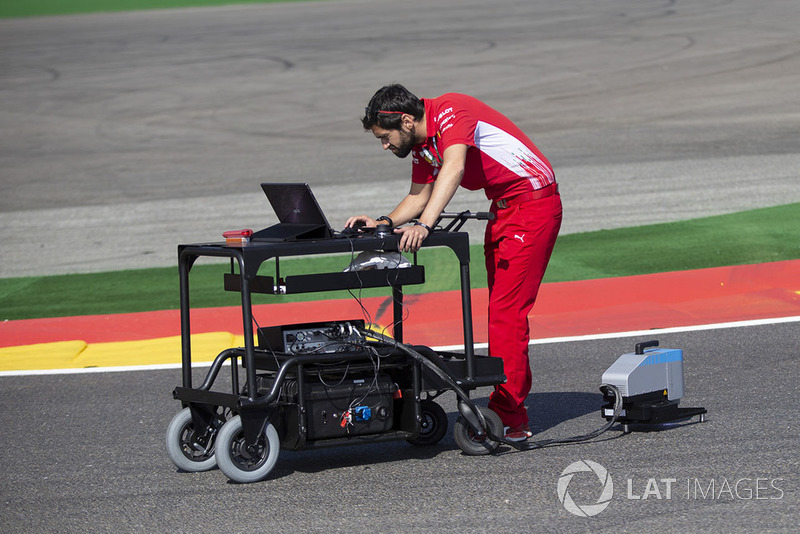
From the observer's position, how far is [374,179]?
17.0 meters

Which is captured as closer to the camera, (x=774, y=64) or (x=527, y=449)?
(x=527, y=449)

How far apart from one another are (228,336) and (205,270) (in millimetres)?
3598

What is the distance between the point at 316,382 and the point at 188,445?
745mm

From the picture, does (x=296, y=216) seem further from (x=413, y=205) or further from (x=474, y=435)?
(x=474, y=435)

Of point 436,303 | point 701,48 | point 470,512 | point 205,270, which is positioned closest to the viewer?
point 470,512

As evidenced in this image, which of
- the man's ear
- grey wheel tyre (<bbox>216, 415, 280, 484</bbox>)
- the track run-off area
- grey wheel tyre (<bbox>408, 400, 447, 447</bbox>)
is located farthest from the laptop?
the track run-off area

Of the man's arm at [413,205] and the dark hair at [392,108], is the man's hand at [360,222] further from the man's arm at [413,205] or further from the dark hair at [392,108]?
the dark hair at [392,108]

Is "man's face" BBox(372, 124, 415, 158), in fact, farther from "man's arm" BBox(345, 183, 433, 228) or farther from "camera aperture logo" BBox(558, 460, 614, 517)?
"camera aperture logo" BBox(558, 460, 614, 517)

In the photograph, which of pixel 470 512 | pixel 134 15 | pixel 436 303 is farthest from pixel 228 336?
pixel 134 15

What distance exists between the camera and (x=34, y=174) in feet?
62.3

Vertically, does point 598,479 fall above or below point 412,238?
below

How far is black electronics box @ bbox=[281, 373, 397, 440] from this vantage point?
17.4 ft

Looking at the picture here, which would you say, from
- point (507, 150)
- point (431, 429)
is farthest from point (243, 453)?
point (507, 150)

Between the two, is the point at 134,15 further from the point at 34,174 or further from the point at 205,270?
the point at 205,270
